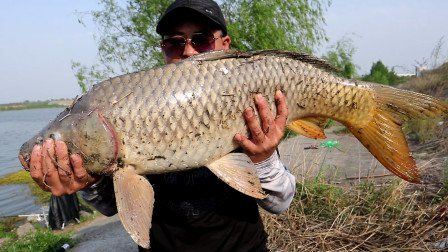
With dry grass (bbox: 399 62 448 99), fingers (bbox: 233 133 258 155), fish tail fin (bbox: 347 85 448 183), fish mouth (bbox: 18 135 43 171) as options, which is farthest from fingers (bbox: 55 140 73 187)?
dry grass (bbox: 399 62 448 99)

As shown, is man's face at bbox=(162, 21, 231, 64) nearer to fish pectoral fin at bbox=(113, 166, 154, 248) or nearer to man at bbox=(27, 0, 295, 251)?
man at bbox=(27, 0, 295, 251)

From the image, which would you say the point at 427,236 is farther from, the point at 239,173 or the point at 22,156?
the point at 22,156

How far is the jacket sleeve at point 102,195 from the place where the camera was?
2047mm

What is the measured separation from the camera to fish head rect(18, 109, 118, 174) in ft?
5.89

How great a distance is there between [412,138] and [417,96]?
26.2ft

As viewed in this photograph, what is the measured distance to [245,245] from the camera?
2041mm

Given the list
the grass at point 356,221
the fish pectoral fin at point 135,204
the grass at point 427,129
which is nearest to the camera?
the fish pectoral fin at point 135,204

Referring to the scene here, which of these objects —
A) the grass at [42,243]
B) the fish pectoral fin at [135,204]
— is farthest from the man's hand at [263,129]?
the grass at [42,243]

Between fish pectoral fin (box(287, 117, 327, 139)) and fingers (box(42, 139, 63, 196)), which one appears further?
fish pectoral fin (box(287, 117, 327, 139))

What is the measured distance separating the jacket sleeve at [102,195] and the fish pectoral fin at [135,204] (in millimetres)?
280

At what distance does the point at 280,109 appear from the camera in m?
→ 1.96

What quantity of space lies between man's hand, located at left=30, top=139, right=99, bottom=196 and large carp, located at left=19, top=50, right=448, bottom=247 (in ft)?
0.13

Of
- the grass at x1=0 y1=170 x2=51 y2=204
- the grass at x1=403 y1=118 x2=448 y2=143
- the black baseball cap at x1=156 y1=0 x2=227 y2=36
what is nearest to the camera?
the black baseball cap at x1=156 y1=0 x2=227 y2=36

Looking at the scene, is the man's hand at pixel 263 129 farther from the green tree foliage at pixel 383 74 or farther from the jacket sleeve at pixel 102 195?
the green tree foliage at pixel 383 74
